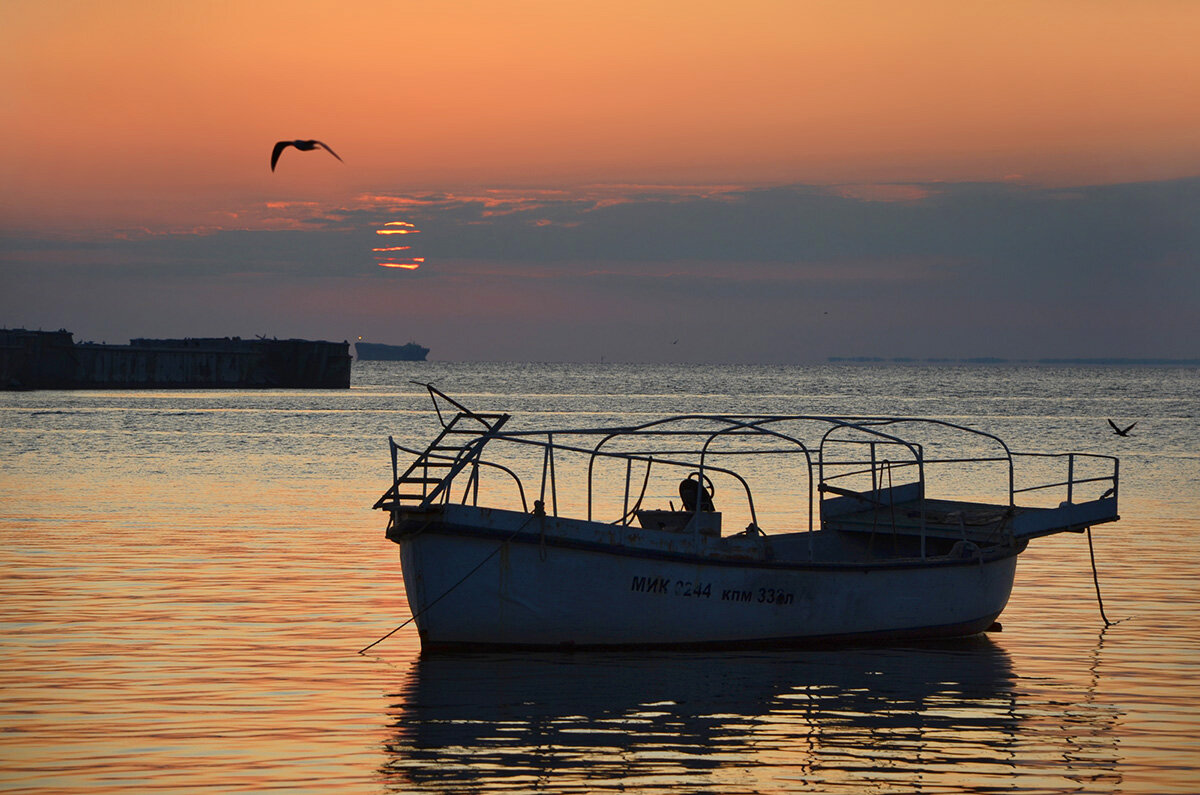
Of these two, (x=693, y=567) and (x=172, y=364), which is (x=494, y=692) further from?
(x=172, y=364)

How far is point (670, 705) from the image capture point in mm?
13812

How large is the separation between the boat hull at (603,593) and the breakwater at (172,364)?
123741mm

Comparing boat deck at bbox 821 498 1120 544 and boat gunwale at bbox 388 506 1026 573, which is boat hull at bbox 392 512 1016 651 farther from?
boat deck at bbox 821 498 1120 544

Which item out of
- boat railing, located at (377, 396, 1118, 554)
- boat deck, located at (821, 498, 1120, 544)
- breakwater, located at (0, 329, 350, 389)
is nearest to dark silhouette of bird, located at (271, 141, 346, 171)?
boat railing, located at (377, 396, 1118, 554)

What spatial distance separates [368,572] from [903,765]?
488 inches

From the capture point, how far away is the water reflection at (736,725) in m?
11.1

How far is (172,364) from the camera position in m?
144

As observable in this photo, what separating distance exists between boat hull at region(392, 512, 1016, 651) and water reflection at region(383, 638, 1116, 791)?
1.00 feet

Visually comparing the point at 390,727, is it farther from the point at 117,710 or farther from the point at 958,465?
the point at 958,465

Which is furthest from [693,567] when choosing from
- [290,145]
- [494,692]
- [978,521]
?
[290,145]

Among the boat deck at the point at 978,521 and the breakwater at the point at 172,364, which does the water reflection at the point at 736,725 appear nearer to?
the boat deck at the point at 978,521

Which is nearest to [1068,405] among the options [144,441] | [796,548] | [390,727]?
[144,441]

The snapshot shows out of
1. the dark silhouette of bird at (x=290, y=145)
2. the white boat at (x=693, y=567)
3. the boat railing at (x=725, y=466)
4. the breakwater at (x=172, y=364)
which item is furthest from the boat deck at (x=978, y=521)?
the breakwater at (x=172, y=364)

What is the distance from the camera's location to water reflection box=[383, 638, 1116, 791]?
11117 mm
